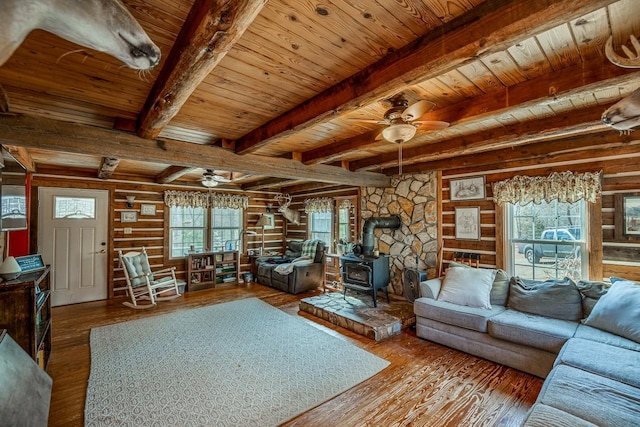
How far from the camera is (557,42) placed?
160 centimetres

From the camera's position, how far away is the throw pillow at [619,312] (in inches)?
95.3

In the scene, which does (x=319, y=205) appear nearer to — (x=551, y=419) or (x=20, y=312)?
(x=20, y=312)

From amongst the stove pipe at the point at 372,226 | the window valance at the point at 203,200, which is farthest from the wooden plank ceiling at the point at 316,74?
the window valance at the point at 203,200

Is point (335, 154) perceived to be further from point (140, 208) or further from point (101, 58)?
point (140, 208)

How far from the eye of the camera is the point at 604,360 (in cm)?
207

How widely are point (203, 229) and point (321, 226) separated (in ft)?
9.09

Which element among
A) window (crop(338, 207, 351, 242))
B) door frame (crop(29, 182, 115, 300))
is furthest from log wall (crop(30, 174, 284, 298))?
window (crop(338, 207, 351, 242))

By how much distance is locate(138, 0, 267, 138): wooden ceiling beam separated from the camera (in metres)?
1.09

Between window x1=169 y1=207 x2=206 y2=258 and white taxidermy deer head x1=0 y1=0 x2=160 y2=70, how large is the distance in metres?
5.89

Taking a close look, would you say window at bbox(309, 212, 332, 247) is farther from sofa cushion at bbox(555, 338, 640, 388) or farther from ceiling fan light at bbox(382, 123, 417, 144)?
sofa cushion at bbox(555, 338, 640, 388)

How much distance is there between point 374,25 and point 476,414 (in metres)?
2.77

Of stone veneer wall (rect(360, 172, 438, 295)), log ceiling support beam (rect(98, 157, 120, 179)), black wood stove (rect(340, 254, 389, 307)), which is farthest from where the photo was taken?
stone veneer wall (rect(360, 172, 438, 295))

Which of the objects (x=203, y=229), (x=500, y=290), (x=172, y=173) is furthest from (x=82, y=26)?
(x=203, y=229)

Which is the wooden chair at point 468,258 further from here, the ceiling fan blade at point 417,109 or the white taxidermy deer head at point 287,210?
the white taxidermy deer head at point 287,210
